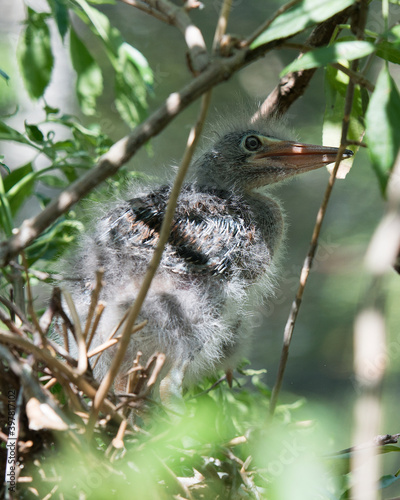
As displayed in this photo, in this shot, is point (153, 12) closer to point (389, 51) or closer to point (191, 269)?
point (389, 51)

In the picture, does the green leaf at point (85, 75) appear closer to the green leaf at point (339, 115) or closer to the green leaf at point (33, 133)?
the green leaf at point (33, 133)

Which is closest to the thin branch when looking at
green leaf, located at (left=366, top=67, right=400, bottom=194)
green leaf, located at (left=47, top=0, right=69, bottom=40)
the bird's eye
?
green leaf, located at (left=366, top=67, right=400, bottom=194)

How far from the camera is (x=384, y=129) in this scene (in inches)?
20.5

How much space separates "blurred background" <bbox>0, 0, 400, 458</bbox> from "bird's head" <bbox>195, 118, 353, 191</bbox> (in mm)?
1064

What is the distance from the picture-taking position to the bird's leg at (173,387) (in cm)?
112

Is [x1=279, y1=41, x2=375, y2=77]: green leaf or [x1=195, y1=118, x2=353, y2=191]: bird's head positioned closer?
[x1=279, y1=41, x2=375, y2=77]: green leaf

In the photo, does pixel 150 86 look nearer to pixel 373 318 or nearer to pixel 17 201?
pixel 17 201

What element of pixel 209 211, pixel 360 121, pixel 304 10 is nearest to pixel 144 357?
pixel 209 211

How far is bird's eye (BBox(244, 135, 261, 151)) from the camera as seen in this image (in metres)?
1.40

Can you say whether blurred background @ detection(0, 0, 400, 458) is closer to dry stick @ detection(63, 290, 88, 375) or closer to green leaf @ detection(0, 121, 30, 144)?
green leaf @ detection(0, 121, 30, 144)

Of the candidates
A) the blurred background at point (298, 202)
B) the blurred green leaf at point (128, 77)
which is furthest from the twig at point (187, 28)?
the blurred background at point (298, 202)

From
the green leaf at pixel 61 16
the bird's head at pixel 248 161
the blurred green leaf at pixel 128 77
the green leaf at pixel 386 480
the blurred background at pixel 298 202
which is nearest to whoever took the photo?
the green leaf at pixel 386 480

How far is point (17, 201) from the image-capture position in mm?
1149

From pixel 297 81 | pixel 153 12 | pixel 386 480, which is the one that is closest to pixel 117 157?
pixel 153 12
